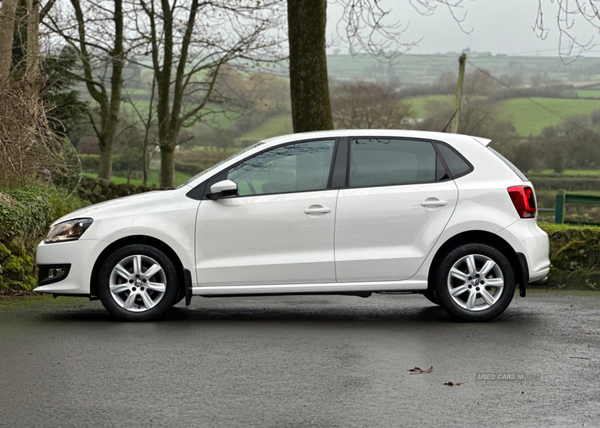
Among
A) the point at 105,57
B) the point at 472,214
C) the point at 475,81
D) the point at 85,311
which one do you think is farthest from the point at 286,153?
the point at 475,81

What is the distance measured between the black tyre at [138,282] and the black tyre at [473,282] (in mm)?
2520

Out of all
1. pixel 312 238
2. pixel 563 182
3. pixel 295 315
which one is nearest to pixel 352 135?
pixel 312 238

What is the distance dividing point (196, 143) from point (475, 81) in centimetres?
4175

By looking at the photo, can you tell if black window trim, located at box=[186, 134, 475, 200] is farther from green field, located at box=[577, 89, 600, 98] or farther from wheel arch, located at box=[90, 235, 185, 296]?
green field, located at box=[577, 89, 600, 98]

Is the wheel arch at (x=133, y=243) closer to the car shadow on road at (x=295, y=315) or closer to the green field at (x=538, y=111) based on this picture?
the car shadow on road at (x=295, y=315)

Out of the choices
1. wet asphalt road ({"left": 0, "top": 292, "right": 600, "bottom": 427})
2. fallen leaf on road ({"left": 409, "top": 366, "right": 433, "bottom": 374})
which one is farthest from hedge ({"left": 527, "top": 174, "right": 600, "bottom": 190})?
fallen leaf on road ({"left": 409, "top": 366, "right": 433, "bottom": 374})

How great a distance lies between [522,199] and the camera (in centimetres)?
788

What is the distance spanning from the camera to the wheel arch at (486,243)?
311 inches

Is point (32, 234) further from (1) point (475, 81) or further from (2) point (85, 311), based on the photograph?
(1) point (475, 81)

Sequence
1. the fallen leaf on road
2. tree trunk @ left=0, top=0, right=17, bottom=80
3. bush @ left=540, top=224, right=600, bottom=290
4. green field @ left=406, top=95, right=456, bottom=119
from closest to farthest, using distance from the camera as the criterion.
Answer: the fallen leaf on road < bush @ left=540, top=224, right=600, bottom=290 < tree trunk @ left=0, top=0, right=17, bottom=80 < green field @ left=406, top=95, right=456, bottom=119

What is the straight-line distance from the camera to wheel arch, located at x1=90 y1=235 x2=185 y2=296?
788cm

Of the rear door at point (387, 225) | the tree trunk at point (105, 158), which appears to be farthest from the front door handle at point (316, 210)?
the tree trunk at point (105, 158)

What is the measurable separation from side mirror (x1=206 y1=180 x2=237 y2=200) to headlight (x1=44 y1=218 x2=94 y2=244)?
1.18m

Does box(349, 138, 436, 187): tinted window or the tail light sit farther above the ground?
box(349, 138, 436, 187): tinted window
